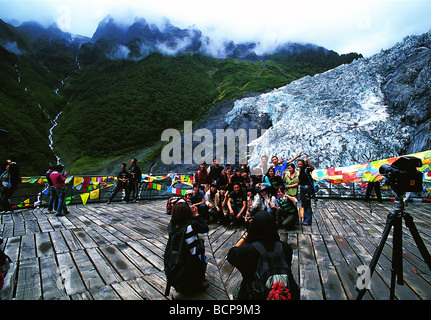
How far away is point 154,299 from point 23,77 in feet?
316

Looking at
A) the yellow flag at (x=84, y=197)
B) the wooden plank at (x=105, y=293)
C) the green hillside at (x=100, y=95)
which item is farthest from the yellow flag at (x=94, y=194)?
the green hillside at (x=100, y=95)

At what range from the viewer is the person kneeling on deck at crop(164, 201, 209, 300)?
2.61m

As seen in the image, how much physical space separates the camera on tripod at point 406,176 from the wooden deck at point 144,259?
1.43 meters

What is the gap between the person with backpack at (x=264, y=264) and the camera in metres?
1.90

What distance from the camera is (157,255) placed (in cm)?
400

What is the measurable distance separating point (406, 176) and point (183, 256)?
117 inches

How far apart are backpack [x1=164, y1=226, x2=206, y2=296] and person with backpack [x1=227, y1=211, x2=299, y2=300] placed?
2.17 feet

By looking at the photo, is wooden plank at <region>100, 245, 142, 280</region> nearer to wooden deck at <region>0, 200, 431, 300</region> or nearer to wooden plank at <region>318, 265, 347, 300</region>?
wooden deck at <region>0, 200, 431, 300</region>

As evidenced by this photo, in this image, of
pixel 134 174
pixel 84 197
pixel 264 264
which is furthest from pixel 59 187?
pixel 264 264

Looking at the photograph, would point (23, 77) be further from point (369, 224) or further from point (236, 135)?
point (369, 224)

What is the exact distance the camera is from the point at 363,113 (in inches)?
960

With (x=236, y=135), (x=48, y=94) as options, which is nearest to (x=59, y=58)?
(x=48, y=94)

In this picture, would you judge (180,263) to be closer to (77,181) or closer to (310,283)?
(310,283)

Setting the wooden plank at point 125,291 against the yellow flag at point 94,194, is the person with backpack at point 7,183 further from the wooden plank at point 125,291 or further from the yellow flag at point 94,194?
the wooden plank at point 125,291
